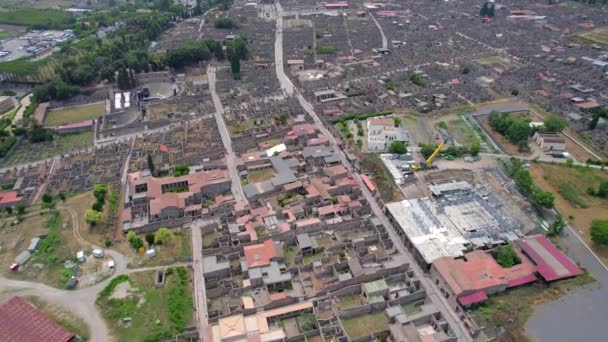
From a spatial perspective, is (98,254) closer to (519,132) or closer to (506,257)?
(506,257)

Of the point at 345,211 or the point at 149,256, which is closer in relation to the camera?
the point at 149,256

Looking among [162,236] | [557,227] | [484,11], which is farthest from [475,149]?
[484,11]

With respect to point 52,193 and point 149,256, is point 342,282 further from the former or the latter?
point 52,193

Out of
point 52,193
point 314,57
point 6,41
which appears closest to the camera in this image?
point 52,193

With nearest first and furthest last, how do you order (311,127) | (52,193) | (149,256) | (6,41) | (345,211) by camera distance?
(149,256)
(345,211)
(52,193)
(311,127)
(6,41)

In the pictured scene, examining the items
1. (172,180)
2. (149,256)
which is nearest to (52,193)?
(172,180)

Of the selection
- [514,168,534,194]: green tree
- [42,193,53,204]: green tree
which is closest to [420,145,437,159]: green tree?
[514,168,534,194]: green tree

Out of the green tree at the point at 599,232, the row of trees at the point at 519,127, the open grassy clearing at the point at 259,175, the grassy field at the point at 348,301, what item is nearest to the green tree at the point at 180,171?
the open grassy clearing at the point at 259,175

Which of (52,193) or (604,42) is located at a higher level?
(604,42)
